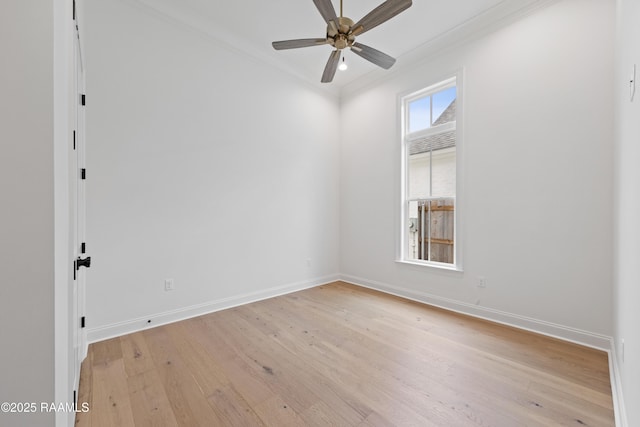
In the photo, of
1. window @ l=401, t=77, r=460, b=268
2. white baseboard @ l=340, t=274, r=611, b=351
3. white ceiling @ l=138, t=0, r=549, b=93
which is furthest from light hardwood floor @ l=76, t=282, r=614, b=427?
white ceiling @ l=138, t=0, r=549, b=93

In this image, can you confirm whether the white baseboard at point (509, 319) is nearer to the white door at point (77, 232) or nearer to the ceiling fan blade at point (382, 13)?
the ceiling fan blade at point (382, 13)

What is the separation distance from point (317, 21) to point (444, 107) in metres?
1.88

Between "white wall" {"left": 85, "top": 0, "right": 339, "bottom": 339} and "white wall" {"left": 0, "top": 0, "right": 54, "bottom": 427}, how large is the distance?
1.93 metres

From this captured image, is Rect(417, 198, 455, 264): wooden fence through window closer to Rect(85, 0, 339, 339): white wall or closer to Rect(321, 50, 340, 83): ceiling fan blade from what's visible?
Rect(85, 0, 339, 339): white wall

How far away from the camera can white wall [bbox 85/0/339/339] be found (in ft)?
8.19

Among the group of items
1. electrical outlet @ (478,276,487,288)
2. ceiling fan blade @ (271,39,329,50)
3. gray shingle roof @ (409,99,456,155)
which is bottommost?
electrical outlet @ (478,276,487,288)

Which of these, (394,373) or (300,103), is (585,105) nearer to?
(394,373)

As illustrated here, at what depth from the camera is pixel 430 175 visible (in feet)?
11.8

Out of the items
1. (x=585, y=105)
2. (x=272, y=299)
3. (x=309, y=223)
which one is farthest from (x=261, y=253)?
(x=585, y=105)

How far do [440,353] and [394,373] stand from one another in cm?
54

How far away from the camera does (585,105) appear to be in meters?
2.36

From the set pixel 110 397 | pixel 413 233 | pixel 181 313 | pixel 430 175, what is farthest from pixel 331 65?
pixel 110 397

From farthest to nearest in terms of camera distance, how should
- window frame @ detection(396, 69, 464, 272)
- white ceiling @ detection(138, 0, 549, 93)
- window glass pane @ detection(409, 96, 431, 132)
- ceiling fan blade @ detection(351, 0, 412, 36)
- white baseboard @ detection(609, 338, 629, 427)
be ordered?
window glass pane @ detection(409, 96, 431, 132), window frame @ detection(396, 69, 464, 272), white ceiling @ detection(138, 0, 549, 93), ceiling fan blade @ detection(351, 0, 412, 36), white baseboard @ detection(609, 338, 629, 427)

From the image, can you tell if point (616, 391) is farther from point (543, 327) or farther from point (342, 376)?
point (342, 376)
